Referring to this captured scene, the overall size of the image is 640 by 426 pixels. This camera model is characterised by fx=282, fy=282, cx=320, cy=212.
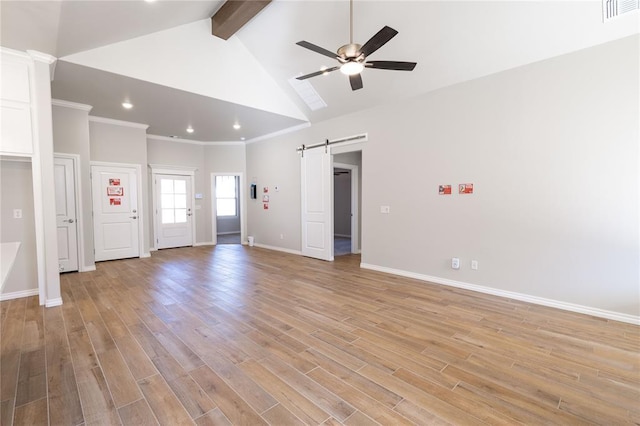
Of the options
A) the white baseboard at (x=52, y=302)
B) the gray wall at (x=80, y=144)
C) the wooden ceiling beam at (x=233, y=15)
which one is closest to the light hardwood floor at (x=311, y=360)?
the white baseboard at (x=52, y=302)

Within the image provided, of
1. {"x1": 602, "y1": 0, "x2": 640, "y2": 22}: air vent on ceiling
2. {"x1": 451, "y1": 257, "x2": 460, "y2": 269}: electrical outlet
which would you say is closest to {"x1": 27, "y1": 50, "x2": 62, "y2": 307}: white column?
{"x1": 451, "y1": 257, "x2": 460, "y2": 269}: electrical outlet

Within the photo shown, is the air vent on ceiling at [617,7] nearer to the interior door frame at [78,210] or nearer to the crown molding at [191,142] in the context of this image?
the crown molding at [191,142]

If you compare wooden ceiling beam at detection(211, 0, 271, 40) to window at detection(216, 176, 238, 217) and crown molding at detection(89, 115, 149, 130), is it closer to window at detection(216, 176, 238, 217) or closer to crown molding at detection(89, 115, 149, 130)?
crown molding at detection(89, 115, 149, 130)

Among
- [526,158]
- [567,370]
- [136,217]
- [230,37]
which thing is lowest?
[567,370]

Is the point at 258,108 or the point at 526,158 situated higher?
the point at 258,108

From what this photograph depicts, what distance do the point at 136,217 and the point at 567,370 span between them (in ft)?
25.0

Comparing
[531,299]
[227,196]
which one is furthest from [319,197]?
[227,196]

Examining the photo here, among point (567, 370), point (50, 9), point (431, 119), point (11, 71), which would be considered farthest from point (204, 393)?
point (431, 119)

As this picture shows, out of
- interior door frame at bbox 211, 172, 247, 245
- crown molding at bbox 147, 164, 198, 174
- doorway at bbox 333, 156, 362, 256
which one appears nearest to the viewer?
doorway at bbox 333, 156, 362, 256

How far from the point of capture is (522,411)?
5.80ft

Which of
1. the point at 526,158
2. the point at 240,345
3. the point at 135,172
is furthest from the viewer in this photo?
the point at 135,172

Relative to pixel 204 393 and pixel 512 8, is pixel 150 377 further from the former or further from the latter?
pixel 512 8

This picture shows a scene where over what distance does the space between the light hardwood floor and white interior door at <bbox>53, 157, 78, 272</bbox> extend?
58.0 inches

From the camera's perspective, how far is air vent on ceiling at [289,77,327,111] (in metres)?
5.28
